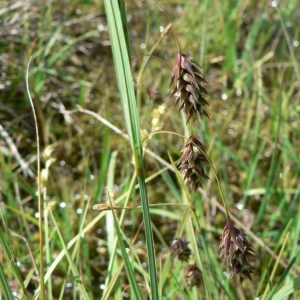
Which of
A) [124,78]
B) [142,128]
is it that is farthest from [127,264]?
[142,128]

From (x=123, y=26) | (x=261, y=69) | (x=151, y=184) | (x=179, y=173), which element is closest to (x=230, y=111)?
(x=261, y=69)

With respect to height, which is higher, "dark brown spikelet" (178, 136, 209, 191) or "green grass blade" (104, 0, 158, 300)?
"green grass blade" (104, 0, 158, 300)

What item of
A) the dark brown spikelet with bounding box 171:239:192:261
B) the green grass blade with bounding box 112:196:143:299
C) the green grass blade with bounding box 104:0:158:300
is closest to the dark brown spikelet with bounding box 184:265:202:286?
the dark brown spikelet with bounding box 171:239:192:261

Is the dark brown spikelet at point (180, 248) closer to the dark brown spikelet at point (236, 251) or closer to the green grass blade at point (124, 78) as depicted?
the dark brown spikelet at point (236, 251)

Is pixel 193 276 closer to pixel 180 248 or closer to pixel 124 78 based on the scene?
pixel 180 248

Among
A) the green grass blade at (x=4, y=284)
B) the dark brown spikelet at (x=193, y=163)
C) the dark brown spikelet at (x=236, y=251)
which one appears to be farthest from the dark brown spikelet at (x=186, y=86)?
the green grass blade at (x=4, y=284)

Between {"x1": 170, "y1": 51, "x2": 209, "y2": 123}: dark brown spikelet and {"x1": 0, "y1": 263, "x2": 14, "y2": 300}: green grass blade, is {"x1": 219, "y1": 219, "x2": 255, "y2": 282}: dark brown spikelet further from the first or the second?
{"x1": 0, "y1": 263, "x2": 14, "y2": 300}: green grass blade
